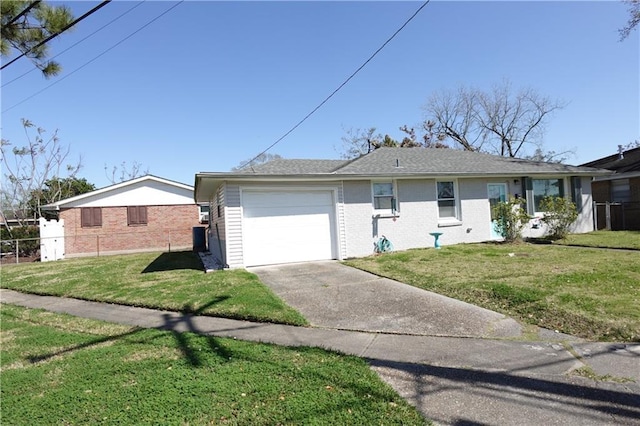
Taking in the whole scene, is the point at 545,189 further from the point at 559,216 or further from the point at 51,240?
the point at 51,240

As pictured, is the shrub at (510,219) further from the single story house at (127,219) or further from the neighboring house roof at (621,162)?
the single story house at (127,219)

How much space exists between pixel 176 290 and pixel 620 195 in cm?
2166

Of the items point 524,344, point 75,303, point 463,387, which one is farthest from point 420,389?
point 75,303

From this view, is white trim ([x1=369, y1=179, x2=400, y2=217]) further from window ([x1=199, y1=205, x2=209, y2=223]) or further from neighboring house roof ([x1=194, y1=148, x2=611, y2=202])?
window ([x1=199, y1=205, x2=209, y2=223])

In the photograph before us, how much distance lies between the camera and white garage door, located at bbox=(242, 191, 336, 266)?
33.8 ft

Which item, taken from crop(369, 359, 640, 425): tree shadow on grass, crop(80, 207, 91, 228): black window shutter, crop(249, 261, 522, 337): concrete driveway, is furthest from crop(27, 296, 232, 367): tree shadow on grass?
crop(80, 207, 91, 228): black window shutter

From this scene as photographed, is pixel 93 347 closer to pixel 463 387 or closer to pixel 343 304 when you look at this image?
pixel 343 304

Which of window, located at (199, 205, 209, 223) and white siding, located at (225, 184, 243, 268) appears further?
window, located at (199, 205, 209, 223)

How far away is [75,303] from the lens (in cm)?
756

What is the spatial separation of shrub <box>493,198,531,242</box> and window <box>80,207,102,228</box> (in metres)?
20.8

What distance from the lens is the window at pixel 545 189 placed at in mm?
14445

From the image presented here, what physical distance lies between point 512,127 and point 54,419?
3797 cm

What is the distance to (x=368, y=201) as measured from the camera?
11.7 meters

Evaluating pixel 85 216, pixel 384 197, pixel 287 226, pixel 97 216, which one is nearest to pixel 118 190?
pixel 97 216
